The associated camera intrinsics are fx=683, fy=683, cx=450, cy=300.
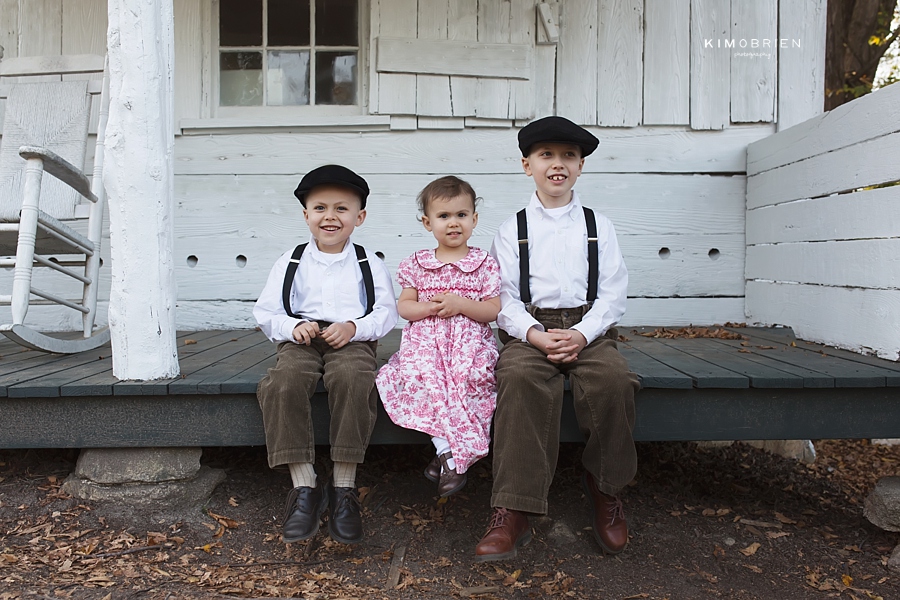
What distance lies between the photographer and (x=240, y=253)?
4.16 m

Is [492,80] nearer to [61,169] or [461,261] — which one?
[461,261]

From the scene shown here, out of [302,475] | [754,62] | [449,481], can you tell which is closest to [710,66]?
[754,62]

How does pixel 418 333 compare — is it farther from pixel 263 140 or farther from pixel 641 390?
pixel 263 140

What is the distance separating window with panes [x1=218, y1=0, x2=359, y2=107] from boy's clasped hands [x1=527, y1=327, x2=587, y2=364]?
247cm

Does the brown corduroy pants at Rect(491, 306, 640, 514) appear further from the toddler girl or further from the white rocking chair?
the white rocking chair

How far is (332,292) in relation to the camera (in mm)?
2586

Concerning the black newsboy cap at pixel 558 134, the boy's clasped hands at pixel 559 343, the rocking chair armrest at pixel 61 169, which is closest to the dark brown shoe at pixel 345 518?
the boy's clasped hands at pixel 559 343

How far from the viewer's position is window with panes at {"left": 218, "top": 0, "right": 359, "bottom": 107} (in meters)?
4.23

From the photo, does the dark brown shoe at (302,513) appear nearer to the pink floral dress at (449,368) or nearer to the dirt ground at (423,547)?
the dirt ground at (423,547)

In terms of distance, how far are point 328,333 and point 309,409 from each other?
28cm

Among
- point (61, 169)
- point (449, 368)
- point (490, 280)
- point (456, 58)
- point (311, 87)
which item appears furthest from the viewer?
point (311, 87)

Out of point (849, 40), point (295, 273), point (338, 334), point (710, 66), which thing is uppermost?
point (849, 40)

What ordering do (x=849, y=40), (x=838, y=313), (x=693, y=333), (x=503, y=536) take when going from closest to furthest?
1. (x=503, y=536)
2. (x=838, y=313)
3. (x=693, y=333)
4. (x=849, y=40)

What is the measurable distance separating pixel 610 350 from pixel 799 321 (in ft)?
5.62
